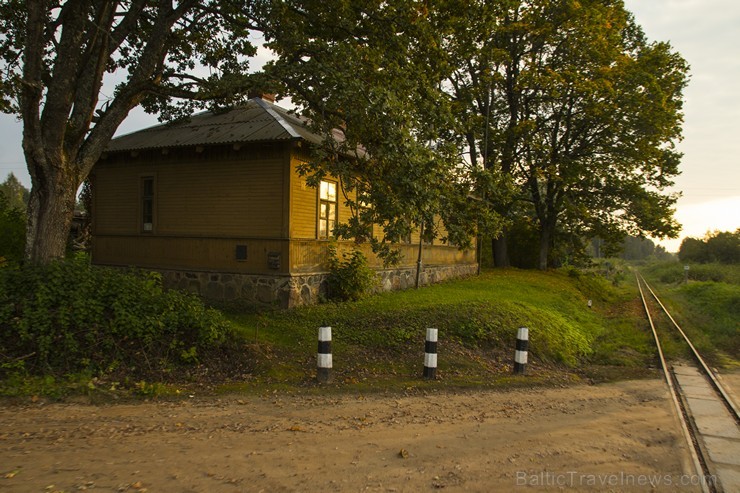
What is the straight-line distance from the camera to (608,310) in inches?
794

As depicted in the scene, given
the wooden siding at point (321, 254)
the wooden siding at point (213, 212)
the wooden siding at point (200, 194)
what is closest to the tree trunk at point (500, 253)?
the wooden siding at point (321, 254)

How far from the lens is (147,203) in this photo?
14.2m

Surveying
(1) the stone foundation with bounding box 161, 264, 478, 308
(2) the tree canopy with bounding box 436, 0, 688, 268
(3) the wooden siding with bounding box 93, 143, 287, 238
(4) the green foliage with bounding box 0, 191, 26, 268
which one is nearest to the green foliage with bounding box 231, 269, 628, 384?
(1) the stone foundation with bounding box 161, 264, 478, 308

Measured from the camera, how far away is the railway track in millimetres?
4656

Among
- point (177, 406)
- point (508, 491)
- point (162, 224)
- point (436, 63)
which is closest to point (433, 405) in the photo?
point (508, 491)

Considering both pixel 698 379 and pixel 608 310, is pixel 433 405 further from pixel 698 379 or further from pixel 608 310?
pixel 608 310

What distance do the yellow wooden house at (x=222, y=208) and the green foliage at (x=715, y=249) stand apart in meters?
44.8

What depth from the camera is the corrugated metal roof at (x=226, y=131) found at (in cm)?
1191

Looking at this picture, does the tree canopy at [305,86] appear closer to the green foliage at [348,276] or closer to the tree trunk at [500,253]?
the green foliage at [348,276]

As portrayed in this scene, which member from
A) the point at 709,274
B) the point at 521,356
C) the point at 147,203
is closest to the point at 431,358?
the point at 521,356

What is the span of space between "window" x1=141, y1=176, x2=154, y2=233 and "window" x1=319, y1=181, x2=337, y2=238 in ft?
15.9

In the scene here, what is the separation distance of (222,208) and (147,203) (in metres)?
2.94

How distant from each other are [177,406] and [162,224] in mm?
8818

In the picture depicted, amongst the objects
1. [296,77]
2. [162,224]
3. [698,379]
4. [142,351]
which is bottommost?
[698,379]
